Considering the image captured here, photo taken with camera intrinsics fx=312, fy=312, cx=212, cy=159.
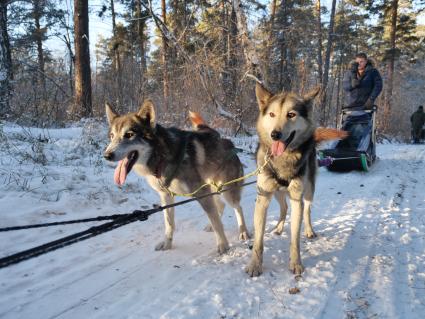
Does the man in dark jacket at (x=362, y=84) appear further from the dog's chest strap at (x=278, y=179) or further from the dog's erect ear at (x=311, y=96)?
the dog's chest strap at (x=278, y=179)

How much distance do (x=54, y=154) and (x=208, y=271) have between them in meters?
3.83

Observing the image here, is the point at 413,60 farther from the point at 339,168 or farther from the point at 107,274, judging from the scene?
the point at 107,274

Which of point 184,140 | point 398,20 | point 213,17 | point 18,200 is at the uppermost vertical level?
point 398,20

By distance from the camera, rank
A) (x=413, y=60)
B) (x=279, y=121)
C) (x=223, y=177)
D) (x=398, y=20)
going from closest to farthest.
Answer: (x=279, y=121) < (x=223, y=177) < (x=398, y=20) < (x=413, y=60)

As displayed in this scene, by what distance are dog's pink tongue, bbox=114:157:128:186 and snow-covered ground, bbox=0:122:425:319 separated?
75cm

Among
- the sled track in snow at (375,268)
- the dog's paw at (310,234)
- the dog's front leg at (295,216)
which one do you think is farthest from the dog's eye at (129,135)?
the dog's paw at (310,234)

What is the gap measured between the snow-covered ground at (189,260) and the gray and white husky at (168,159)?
0.35 m

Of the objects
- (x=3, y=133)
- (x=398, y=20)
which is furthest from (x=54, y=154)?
(x=398, y=20)

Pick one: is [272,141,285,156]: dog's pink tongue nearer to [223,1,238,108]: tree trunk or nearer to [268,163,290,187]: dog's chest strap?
[268,163,290,187]: dog's chest strap

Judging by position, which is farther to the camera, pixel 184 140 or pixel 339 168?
pixel 339 168

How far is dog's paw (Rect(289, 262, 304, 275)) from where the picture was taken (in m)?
2.46

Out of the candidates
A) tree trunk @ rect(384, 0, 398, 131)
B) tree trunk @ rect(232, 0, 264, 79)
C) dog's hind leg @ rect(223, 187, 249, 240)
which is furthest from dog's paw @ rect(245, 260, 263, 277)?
tree trunk @ rect(384, 0, 398, 131)

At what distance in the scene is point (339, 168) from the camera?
635 centimetres

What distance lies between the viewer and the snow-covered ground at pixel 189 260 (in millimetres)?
2058
